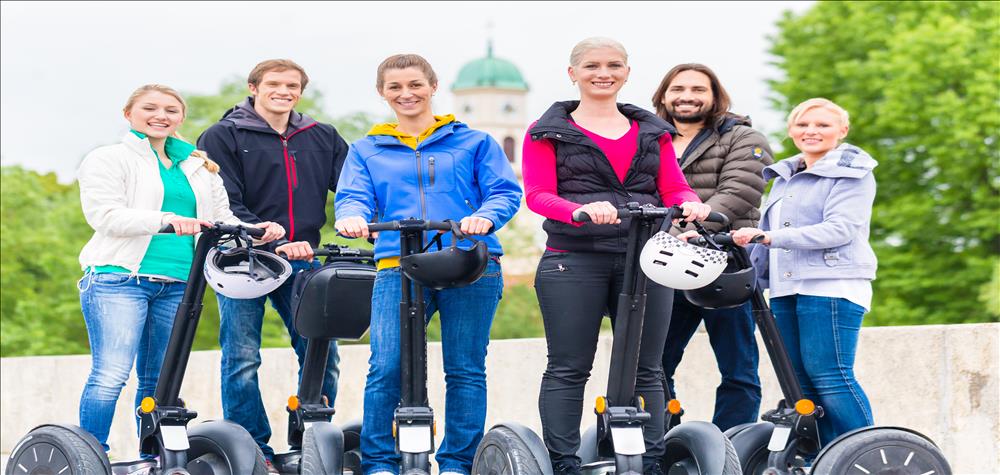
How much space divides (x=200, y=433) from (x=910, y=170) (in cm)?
2158

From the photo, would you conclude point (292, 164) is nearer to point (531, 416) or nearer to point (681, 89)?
point (681, 89)

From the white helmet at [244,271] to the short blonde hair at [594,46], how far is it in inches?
60.7

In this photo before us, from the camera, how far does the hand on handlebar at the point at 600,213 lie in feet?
15.6

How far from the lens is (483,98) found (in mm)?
112062

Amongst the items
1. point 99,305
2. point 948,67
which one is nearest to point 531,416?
point 99,305

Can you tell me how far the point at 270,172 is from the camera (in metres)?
6.39

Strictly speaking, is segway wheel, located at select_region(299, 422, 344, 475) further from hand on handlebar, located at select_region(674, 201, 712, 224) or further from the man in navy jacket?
hand on handlebar, located at select_region(674, 201, 712, 224)

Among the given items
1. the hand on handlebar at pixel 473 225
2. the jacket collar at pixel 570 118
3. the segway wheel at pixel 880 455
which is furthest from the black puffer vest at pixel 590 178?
the segway wheel at pixel 880 455

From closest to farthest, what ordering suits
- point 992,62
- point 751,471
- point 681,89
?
point 751,471 < point 681,89 < point 992,62

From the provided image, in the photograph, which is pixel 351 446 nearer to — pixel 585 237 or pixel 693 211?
pixel 585 237

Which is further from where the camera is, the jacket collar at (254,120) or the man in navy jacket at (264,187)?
the jacket collar at (254,120)

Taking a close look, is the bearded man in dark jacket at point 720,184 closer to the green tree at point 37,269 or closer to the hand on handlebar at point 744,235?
the hand on handlebar at point 744,235

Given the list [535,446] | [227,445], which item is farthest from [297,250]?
[535,446]

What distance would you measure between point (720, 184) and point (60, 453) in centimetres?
311
